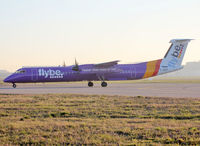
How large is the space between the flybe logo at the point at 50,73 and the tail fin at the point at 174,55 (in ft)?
A: 49.5

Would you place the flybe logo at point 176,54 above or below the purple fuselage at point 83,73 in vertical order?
above

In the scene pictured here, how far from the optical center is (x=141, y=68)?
39.9 metres

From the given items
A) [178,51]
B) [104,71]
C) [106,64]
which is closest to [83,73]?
[104,71]

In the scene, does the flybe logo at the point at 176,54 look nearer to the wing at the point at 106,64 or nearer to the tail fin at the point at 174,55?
the tail fin at the point at 174,55

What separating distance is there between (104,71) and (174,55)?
36.8 ft

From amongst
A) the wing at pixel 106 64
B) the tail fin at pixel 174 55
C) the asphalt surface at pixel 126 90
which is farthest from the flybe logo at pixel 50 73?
the tail fin at pixel 174 55

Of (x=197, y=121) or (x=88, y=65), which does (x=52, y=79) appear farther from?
(x=197, y=121)

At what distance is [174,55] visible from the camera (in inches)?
1625

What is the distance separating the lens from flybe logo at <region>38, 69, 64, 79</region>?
120ft

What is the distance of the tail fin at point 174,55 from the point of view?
40781 mm

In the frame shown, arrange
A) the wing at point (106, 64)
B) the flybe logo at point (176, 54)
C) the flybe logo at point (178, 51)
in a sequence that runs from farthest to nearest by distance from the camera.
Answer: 1. the flybe logo at point (178, 51)
2. the flybe logo at point (176, 54)
3. the wing at point (106, 64)

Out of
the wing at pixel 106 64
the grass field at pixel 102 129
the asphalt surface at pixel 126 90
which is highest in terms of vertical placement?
the wing at pixel 106 64

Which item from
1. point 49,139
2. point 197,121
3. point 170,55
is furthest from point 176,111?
point 170,55

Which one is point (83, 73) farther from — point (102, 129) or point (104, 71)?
point (102, 129)
